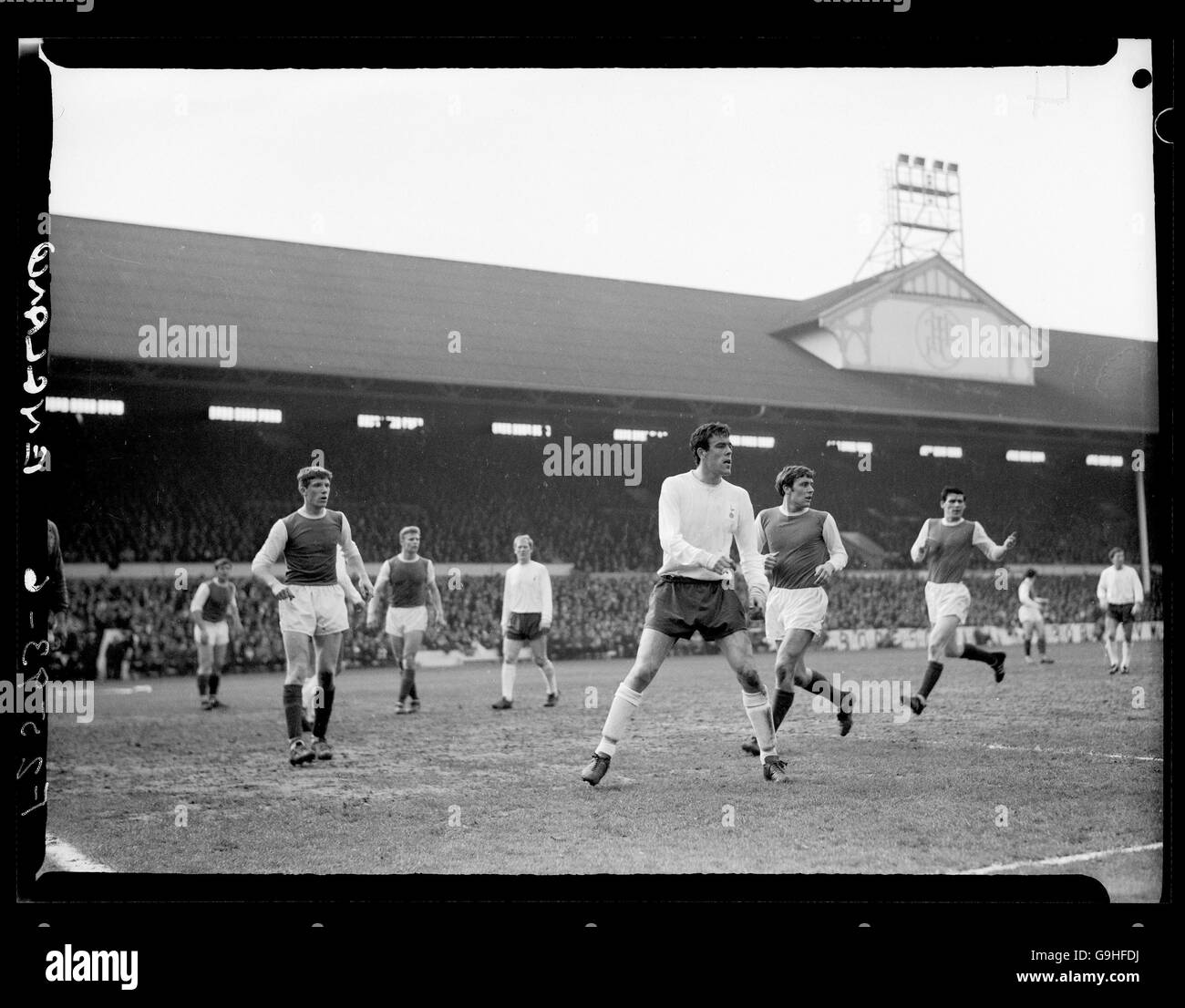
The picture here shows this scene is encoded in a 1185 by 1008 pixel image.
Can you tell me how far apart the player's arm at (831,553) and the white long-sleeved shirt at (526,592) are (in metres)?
2.99

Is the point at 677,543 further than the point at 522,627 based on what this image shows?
No

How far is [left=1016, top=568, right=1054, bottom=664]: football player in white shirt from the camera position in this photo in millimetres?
7844

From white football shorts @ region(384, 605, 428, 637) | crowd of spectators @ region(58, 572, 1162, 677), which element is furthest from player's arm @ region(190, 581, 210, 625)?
white football shorts @ region(384, 605, 428, 637)

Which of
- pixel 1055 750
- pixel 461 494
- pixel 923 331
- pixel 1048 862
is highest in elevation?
pixel 923 331

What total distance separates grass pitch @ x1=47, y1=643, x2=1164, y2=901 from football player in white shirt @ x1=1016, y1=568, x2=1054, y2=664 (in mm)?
971

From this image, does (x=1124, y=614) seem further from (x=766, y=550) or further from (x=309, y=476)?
(x=309, y=476)

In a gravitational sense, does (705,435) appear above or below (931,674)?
above

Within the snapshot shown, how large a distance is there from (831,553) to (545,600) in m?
3.29

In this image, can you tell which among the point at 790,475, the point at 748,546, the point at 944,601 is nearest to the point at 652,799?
the point at 748,546

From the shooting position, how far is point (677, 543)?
5.25m

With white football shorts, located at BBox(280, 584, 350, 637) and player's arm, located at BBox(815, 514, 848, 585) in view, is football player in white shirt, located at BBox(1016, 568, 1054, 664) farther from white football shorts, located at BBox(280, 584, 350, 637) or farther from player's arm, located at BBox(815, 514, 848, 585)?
white football shorts, located at BBox(280, 584, 350, 637)

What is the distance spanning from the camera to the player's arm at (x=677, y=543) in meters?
5.16

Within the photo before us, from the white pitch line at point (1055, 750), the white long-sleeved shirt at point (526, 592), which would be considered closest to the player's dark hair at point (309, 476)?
the white long-sleeved shirt at point (526, 592)
